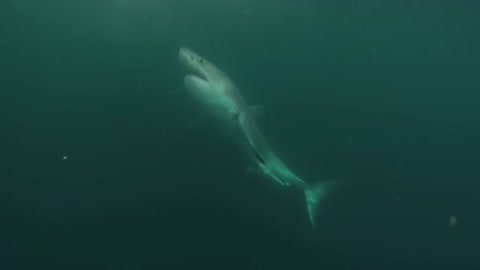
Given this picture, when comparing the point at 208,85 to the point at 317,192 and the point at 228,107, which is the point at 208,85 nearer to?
the point at 228,107

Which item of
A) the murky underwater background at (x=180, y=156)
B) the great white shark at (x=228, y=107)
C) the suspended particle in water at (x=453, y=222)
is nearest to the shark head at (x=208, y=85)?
the great white shark at (x=228, y=107)

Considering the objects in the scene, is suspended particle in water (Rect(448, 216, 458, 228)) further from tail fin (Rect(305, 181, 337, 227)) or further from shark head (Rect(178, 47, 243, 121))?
shark head (Rect(178, 47, 243, 121))

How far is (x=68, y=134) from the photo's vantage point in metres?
11.0

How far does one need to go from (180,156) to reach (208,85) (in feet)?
9.63

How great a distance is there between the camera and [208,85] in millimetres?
8547

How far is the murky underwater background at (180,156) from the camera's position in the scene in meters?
10.6

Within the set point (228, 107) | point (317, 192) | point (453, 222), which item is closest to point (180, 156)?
point (228, 107)

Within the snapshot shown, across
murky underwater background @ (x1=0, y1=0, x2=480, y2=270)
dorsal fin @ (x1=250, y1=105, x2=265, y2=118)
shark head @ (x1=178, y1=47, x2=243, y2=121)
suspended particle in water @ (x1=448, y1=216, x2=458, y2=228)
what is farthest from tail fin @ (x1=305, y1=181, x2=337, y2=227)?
suspended particle in water @ (x1=448, y1=216, x2=458, y2=228)

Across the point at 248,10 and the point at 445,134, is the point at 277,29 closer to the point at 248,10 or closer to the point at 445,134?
the point at 248,10

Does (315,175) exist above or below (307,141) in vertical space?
below

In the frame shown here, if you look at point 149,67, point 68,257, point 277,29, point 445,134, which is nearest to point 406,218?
point 445,134

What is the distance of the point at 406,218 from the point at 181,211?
7.32 m

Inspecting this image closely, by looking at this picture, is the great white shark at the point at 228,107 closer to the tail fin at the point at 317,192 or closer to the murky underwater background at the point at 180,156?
the tail fin at the point at 317,192

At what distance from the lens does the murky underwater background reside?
34.7 feet
